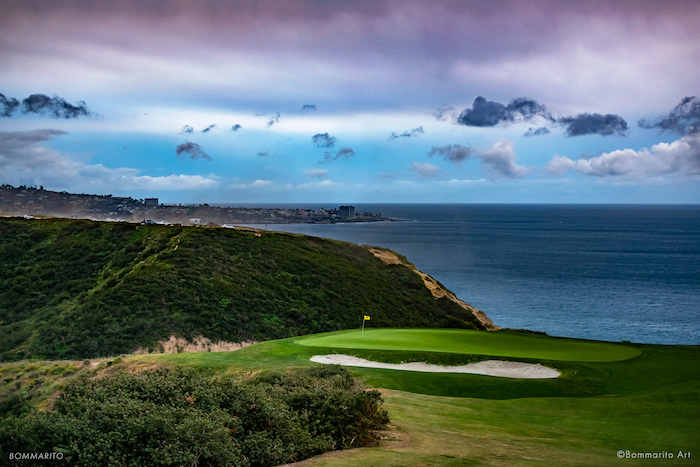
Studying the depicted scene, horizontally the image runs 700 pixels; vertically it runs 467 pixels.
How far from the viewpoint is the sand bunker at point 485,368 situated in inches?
566

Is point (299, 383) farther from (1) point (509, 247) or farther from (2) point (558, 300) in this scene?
(1) point (509, 247)

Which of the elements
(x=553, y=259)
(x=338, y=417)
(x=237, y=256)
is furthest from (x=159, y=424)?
(x=553, y=259)

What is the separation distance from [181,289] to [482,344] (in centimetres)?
1704

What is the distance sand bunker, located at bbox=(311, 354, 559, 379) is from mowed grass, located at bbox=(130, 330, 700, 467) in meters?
0.41

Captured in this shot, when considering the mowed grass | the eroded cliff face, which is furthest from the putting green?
the eroded cliff face

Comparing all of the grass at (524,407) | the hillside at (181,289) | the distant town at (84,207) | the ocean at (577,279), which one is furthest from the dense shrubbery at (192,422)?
the distant town at (84,207)

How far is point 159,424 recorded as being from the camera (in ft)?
21.1

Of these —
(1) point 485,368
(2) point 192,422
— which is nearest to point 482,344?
(1) point 485,368

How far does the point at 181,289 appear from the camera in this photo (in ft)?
93.4

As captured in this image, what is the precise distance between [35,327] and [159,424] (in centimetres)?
2449

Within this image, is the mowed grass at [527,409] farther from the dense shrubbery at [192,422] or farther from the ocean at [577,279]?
the ocean at [577,279]

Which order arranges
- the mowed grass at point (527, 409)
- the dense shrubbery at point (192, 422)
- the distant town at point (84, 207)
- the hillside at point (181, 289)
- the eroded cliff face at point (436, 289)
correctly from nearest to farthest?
the dense shrubbery at point (192, 422), the mowed grass at point (527, 409), the hillside at point (181, 289), the eroded cliff face at point (436, 289), the distant town at point (84, 207)

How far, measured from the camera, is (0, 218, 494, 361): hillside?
2498 centimetres

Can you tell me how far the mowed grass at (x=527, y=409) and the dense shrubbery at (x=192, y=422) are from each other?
627mm
